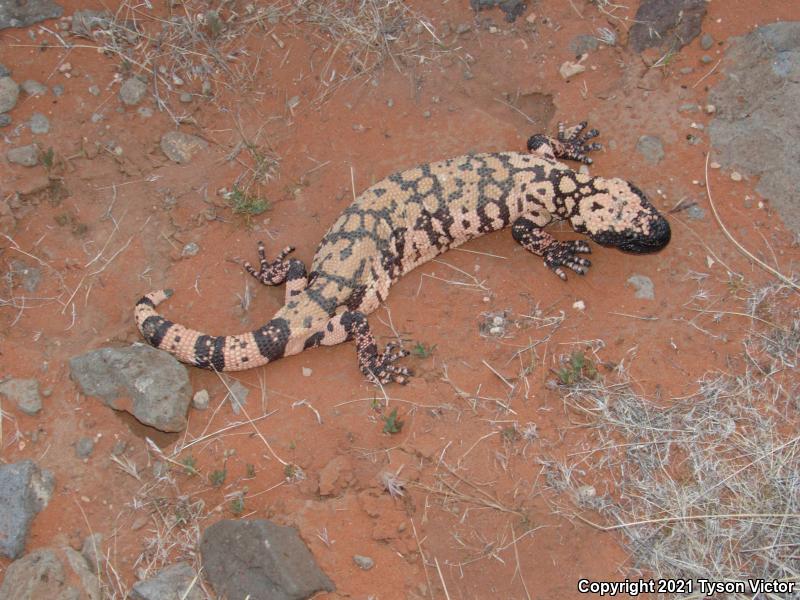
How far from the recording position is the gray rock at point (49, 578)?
349 cm

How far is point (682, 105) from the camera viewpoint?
495 cm

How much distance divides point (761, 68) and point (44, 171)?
5255 mm

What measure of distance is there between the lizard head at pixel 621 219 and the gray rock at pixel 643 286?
189 mm

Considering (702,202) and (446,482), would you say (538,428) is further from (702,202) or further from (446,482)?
(702,202)

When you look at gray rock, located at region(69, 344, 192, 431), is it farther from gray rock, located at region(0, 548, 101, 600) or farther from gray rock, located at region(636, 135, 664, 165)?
gray rock, located at region(636, 135, 664, 165)

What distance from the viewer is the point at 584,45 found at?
5.27m

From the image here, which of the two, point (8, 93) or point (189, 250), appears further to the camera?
point (8, 93)

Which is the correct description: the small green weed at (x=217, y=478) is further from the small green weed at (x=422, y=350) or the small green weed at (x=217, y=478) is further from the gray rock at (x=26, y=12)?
the gray rock at (x=26, y=12)

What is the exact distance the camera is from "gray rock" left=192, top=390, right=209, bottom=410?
4320 millimetres

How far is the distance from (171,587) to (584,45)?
15.4ft

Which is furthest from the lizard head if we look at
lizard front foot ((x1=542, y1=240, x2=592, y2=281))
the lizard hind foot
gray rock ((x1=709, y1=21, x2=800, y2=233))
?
the lizard hind foot

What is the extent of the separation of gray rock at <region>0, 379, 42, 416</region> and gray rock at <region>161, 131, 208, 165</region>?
1958mm

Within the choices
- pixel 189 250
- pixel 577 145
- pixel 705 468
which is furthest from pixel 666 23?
pixel 189 250

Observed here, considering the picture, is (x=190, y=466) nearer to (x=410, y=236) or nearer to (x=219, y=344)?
(x=219, y=344)
